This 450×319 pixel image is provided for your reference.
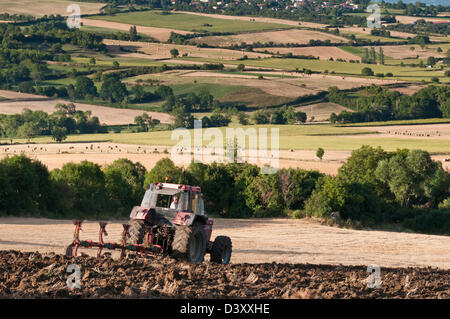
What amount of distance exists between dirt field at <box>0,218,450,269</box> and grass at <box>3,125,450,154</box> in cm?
3732

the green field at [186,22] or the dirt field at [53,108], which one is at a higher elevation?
the green field at [186,22]

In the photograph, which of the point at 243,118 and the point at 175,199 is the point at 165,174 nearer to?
the point at 175,199

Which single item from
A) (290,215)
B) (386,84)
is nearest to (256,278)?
(290,215)

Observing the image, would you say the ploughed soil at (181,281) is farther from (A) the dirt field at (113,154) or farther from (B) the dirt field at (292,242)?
(A) the dirt field at (113,154)

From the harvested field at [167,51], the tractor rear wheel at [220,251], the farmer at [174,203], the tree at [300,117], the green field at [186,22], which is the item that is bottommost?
the tractor rear wheel at [220,251]

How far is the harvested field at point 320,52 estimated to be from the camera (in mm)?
159500

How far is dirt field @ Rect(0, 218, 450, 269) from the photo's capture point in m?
27.0

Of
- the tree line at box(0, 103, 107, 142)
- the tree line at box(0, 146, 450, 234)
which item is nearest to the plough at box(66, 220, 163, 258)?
the tree line at box(0, 146, 450, 234)

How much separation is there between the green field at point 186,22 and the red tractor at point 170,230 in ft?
518

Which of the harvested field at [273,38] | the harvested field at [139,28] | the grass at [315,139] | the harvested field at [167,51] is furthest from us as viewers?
the harvested field at [273,38]

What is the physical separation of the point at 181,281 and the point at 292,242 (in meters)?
18.5

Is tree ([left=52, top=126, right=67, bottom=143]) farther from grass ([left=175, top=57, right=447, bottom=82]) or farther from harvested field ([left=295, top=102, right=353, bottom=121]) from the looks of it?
grass ([left=175, top=57, right=447, bottom=82])

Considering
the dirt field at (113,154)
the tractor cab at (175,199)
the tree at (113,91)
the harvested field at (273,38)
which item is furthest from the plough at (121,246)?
the harvested field at (273,38)

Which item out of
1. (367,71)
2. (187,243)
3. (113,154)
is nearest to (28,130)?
(113,154)
